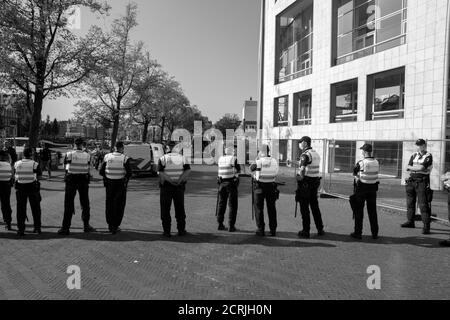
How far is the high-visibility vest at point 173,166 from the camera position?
23.8 ft

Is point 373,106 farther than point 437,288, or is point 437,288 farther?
point 373,106

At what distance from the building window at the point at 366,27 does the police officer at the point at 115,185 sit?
1585cm

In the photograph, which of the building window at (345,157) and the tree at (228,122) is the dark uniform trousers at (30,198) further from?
the tree at (228,122)

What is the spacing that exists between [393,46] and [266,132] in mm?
13572

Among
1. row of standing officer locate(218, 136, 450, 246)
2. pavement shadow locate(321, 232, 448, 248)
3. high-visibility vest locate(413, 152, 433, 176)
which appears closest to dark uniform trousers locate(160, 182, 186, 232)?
row of standing officer locate(218, 136, 450, 246)

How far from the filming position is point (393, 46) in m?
18.3

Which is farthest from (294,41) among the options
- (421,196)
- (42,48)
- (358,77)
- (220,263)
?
(220,263)

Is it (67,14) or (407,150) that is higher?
(67,14)

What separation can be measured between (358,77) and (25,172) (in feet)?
59.4

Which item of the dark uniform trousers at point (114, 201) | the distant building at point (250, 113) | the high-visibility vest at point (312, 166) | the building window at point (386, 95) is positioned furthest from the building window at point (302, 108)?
the distant building at point (250, 113)

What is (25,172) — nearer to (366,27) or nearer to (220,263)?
(220,263)

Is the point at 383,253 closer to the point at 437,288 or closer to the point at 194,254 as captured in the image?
the point at 437,288

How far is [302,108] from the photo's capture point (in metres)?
28.5
